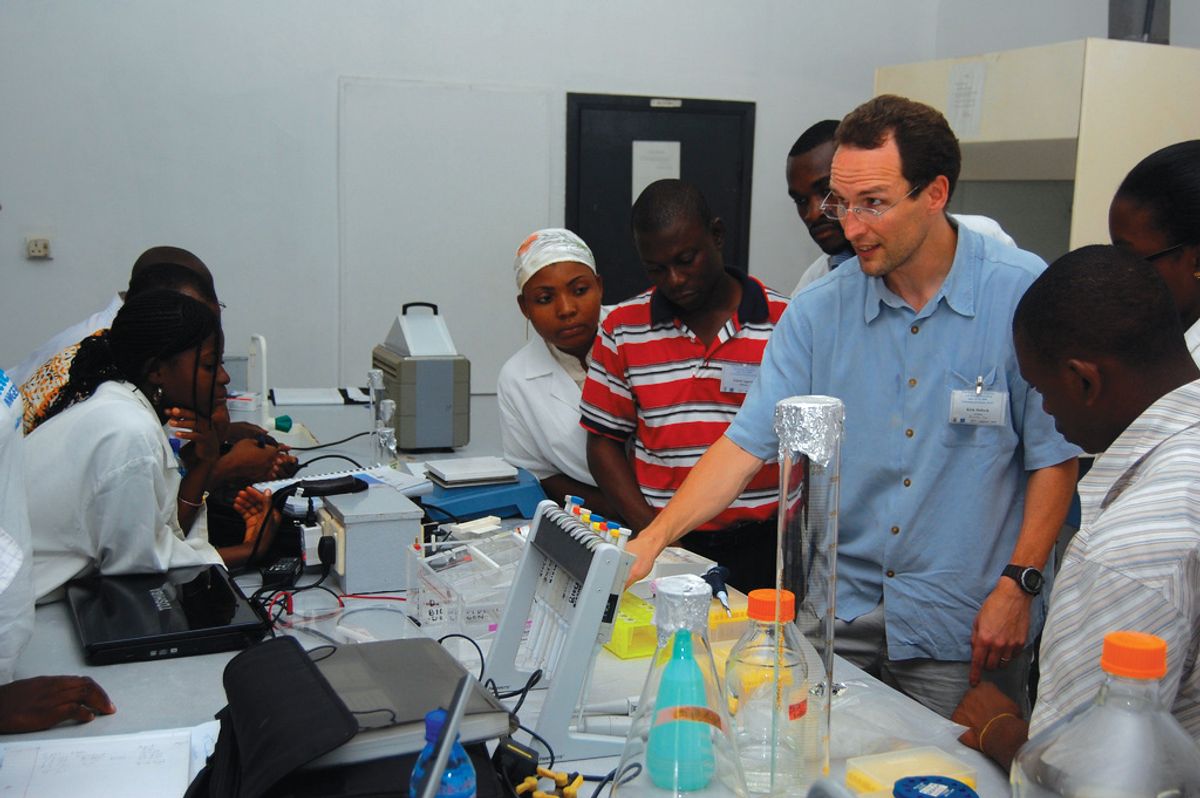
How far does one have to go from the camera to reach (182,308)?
2.04 m

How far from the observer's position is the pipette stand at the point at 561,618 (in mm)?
1299

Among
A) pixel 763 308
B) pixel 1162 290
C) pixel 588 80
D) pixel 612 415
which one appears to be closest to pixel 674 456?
pixel 612 415

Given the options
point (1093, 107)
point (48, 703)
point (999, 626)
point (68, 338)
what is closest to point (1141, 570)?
point (999, 626)

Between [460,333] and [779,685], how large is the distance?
3.75 m

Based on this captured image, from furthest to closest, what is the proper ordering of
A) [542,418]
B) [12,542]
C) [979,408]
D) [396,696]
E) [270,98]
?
1. [270,98]
2. [542,418]
3. [979,408]
4. [12,542]
5. [396,696]

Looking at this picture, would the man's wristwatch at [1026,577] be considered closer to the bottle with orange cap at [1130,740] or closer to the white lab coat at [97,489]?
the bottle with orange cap at [1130,740]

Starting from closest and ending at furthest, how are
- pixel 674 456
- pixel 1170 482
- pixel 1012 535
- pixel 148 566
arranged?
pixel 1170 482 → pixel 1012 535 → pixel 148 566 → pixel 674 456

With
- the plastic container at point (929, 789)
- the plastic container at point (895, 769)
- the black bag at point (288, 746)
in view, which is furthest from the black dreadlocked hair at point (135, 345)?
the plastic container at point (929, 789)

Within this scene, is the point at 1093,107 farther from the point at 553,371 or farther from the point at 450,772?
the point at 450,772

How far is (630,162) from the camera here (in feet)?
16.1

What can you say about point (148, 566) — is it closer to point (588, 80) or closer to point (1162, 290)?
point (1162, 290)

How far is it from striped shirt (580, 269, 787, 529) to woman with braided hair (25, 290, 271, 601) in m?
0.81

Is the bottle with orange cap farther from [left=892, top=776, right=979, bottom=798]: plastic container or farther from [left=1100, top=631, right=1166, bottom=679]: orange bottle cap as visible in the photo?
[left=892, top=776, right=979, bottom=798]: plastic container

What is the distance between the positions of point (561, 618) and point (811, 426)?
1.42ft
